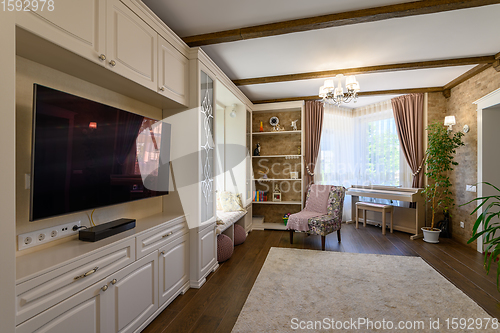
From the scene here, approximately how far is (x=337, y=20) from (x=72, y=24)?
2.15 m

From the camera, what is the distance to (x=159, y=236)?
2.14 metres

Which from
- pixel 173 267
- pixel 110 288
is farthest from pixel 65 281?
pixel 173 267

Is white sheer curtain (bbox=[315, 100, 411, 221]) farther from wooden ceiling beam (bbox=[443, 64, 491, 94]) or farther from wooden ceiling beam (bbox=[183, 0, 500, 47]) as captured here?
wooden ceiling beam (bbox=[183, 0, 500, 47])

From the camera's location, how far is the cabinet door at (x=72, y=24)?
1191mm

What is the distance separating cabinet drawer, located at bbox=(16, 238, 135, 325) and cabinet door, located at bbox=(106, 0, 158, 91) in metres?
1.23

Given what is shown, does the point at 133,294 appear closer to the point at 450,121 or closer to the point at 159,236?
the point at 159,236

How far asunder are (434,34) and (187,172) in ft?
10.2

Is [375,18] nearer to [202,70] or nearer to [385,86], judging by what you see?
[202,70]

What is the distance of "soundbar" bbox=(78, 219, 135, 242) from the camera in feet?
5.37

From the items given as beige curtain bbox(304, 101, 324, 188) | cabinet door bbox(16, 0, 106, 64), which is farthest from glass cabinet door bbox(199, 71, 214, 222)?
beige curtain bbox(304, 101, 324, 188)

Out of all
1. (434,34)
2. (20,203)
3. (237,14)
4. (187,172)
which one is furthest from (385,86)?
(20,203)

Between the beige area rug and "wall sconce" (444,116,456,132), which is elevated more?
"wall sconce" (444,116,456,132)

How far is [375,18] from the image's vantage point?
2293 mm

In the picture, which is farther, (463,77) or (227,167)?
(227,167)
